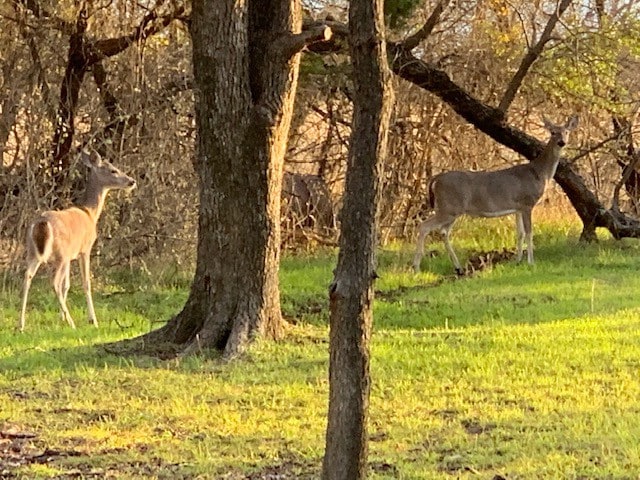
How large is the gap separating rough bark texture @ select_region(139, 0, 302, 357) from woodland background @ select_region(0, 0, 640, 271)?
265 centimetres

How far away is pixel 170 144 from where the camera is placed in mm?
14484

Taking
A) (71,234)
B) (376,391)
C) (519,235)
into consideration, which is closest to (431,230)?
(519,235)

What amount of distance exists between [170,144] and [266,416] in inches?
291

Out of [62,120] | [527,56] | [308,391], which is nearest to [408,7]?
[527,56]

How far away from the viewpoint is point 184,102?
14578mm

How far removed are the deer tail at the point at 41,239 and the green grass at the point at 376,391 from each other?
2.29 ft

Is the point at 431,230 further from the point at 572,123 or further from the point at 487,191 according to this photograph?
the point at 572,123

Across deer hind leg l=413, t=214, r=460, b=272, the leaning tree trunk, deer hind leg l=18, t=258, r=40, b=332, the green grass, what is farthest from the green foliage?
deer hind leg l=18, t=258, r=40, b=332

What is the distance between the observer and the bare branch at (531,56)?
49.6 feet

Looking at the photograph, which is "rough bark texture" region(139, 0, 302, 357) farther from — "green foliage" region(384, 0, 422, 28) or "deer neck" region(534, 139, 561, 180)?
"deer neck" region(534, 139, 561, 180)

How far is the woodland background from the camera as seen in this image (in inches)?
541

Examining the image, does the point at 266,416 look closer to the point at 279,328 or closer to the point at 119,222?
the point at 279,328

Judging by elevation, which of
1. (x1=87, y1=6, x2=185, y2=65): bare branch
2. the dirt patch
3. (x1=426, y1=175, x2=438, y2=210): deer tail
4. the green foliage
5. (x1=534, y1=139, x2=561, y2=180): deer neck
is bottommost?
the dirt patch

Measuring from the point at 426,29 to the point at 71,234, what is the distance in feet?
17.4
